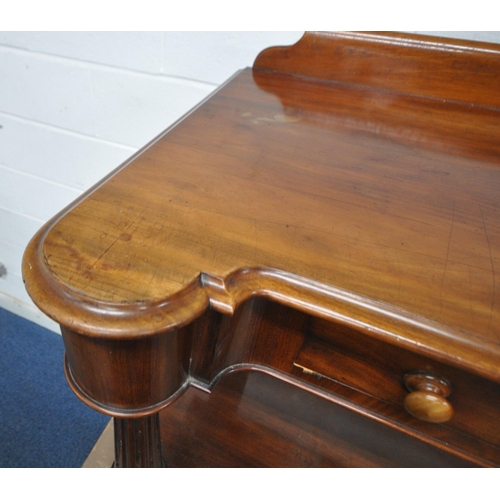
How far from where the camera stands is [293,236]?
0.31m

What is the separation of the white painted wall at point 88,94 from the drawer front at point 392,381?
0.54 m

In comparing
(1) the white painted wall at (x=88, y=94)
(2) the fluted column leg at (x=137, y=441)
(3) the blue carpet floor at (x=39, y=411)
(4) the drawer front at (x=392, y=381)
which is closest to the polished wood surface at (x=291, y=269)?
(4) the drawer front at (x=392, y=381)

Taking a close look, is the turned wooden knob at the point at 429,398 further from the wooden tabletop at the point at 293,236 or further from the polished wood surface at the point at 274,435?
the polished wood surface at the point at 274,435

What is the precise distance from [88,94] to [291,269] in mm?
824

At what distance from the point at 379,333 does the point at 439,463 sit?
57 centimetres

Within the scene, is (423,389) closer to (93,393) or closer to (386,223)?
(386,223)

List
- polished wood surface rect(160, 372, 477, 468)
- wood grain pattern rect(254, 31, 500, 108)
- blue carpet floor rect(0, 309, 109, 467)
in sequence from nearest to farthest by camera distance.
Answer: wood grain pattern rect(254, 31, 500, 108) → polished wood surface rect(160, 372, 477, 468) → blue carpet floor rect(0, 309, 109, 467)

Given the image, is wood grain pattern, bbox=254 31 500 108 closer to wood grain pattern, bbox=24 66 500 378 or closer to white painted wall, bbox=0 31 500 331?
white painted wall, bbox=0 31 500 331

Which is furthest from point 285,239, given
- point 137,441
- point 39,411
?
point 39,411

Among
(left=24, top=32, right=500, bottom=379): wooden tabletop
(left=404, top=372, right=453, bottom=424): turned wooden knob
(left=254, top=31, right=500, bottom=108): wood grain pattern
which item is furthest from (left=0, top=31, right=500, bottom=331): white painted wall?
(left=404, top=372, right=453, bottom=424): turned wooden knob

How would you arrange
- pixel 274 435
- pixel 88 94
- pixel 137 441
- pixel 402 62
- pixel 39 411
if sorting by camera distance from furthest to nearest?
1. pixel 39 411
2. pixel 88 94
3. pixel 274 435
4. pixel 402 62
5. pixel 137 441

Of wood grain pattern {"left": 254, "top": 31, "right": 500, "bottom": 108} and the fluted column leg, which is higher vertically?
wood grain pattern {"left": 254, "top": 31, "right": 500, "bottom": 108}

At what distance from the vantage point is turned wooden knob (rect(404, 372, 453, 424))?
302mm

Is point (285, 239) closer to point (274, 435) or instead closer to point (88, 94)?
point (274, 435)
